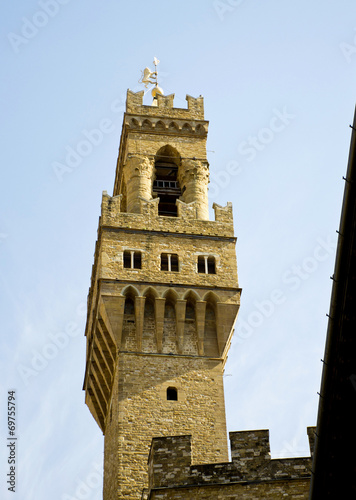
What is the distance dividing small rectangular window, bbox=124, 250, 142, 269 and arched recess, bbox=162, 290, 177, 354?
1.52 meters

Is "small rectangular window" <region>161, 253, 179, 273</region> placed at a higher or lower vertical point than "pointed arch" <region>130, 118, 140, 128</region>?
lower

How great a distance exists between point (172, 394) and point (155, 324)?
2566mm

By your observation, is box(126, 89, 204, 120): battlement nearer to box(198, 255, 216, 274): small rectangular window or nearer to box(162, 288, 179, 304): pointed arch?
box(198, 255, 216, 274): small rectangular window

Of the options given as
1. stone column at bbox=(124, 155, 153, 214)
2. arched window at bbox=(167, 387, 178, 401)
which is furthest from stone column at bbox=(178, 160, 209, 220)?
arched window at bbox=(167, 387, 178, 401)

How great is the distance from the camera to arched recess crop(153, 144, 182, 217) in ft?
115

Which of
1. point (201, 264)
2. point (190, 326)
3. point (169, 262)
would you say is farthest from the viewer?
point (201, 264)

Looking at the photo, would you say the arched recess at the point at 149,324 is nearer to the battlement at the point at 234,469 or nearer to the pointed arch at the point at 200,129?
the battlement at the point at 234,469

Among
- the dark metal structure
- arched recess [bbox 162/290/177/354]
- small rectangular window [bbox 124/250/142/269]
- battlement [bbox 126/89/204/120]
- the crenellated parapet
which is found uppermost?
battlement [bbox 126/89/204/120]

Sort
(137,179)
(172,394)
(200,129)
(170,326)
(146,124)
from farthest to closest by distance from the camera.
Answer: (200,129) < (146,124) < (137,179) < (170,326) < (172,394)

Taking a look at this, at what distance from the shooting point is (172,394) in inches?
1101

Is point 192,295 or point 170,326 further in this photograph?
point 192,295

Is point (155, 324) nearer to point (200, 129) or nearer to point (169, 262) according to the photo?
point (169, 262)

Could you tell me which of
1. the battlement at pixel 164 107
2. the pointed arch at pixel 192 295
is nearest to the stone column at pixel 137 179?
the battlement at pixel 164 107

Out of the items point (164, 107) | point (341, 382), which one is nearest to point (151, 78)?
point (164, 107)
